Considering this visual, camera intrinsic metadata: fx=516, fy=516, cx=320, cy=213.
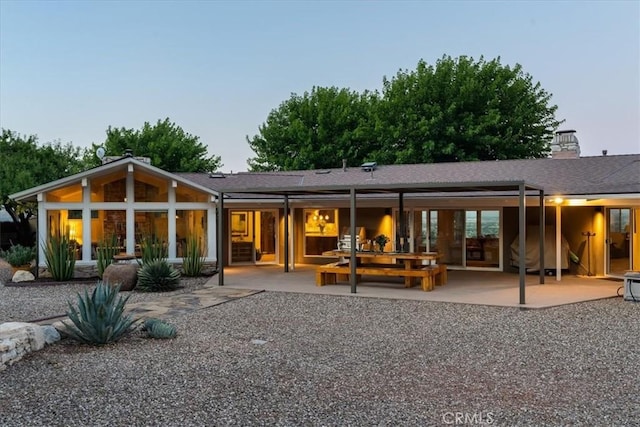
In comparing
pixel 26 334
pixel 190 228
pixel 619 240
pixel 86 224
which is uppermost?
pixel 86 224

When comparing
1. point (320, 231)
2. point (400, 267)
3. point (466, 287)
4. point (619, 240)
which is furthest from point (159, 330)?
point (619, 240)

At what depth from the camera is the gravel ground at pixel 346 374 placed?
4227mm

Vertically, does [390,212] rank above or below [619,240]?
above

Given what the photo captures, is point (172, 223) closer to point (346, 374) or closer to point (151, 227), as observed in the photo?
point (151, 227)

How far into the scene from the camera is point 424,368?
559 centimetres

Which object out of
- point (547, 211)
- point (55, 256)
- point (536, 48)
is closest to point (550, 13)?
point (536, 48)

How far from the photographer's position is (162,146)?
109ft

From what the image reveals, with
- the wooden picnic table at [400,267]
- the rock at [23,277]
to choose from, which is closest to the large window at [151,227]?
the rock at [23,277]

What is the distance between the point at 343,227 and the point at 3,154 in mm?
17284

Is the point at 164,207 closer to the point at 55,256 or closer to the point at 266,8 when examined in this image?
the point at 55,256

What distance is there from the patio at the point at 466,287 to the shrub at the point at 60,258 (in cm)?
356

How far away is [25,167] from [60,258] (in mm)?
12150

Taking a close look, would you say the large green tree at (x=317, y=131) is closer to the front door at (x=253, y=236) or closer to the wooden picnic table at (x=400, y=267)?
the front door at (x=253, y=236)

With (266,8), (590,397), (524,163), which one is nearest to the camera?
(590,397)
